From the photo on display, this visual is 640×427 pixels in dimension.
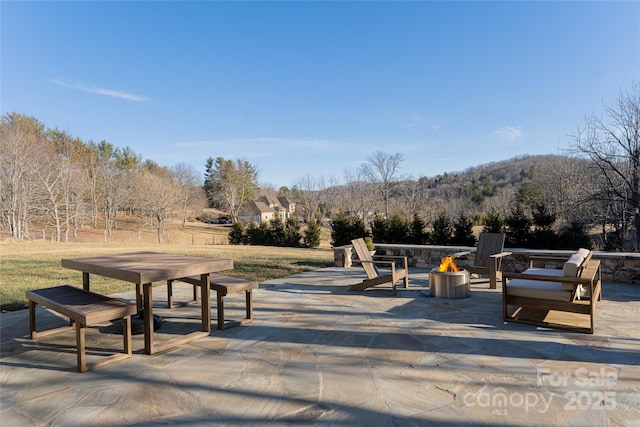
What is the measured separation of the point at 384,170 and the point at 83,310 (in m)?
31.4

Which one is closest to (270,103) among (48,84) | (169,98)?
(169,98)

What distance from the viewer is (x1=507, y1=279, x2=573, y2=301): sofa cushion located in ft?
12.3

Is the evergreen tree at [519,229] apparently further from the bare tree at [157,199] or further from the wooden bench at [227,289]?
the bare tree at [157,199]

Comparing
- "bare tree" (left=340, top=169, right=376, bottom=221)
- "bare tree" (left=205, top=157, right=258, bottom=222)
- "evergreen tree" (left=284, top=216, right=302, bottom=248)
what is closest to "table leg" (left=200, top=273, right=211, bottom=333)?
"evergreen tree" (left=284, top=216, right=302, bottom=248)

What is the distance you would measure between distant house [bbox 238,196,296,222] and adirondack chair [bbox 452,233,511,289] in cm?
3576

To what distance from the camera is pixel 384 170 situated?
3281 centimetres

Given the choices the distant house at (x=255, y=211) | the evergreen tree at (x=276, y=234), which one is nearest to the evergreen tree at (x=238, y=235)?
the evergreen tree at (x=276, y=234)

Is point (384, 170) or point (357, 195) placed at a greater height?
point (384, 170)

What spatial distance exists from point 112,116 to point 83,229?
15767 mm

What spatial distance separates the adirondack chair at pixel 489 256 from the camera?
602 centimetres

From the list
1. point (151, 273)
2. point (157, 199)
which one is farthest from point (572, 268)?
point (157, 199)

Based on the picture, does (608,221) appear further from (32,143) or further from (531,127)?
(32,143)

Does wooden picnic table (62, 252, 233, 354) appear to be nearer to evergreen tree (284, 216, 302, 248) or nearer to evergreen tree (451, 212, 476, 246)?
evergreen tree (451, 212, 476, 246)

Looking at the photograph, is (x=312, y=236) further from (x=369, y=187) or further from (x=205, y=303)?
(x=369, y=187)
